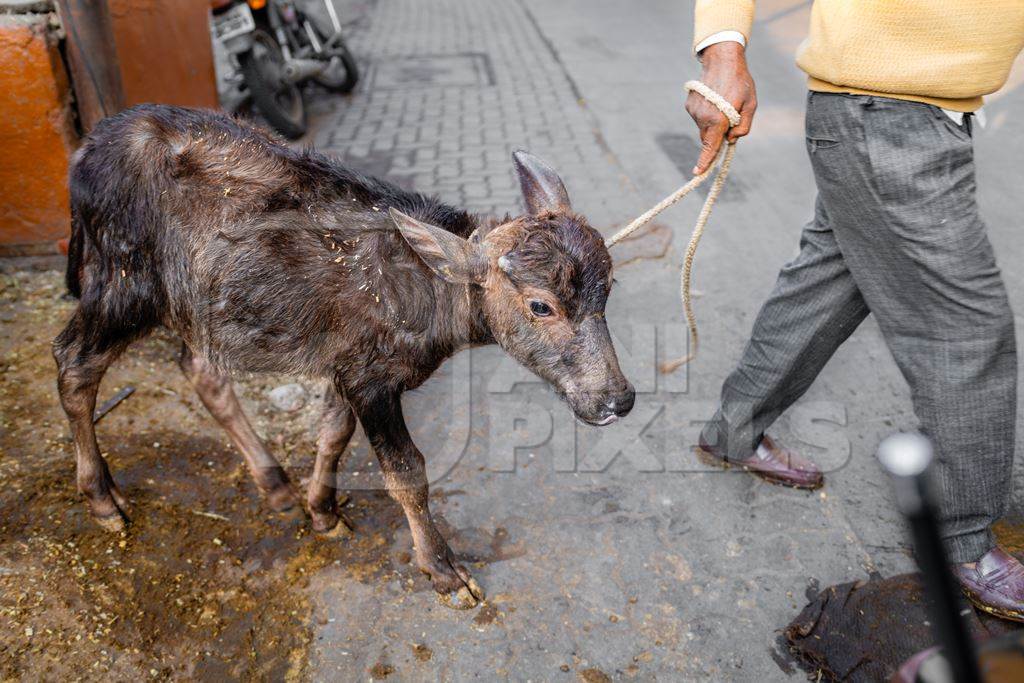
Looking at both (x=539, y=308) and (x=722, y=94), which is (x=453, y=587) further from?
(x=722, y=94)

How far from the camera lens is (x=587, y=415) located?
106 inches

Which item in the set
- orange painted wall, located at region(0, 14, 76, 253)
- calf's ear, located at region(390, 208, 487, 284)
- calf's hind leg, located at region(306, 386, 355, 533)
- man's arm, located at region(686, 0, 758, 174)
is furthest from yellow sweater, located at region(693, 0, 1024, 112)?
orange painted wall, located at region(0, 14, 76, 253)

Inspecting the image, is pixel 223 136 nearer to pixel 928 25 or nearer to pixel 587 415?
pixel 587 415

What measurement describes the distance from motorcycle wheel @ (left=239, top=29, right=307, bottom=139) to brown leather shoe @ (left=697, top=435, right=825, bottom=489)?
5333 millimetres

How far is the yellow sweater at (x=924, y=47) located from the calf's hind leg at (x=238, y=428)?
269 centimetres

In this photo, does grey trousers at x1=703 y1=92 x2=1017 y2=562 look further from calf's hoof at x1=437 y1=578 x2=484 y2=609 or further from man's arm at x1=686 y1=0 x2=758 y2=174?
calf's hoof at x1=437 y1=578 x2=484 y2=609

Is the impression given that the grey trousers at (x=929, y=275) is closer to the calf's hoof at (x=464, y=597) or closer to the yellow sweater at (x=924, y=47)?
the yellow sweater at (x=924, y=47)

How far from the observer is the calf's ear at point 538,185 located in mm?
2949

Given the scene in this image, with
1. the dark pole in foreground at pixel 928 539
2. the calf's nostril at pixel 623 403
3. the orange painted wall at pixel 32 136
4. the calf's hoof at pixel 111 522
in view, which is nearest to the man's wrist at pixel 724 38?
the calf's nostril at pixel 623 403

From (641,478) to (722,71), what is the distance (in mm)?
1847

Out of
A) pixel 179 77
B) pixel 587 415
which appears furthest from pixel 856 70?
pixel 179 77

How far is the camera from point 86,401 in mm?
3145

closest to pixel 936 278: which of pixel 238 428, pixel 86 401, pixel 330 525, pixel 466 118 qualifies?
pixel 330 525

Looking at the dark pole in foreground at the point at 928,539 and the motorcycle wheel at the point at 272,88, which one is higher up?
the dark pole in foreground at the point at 928,539
